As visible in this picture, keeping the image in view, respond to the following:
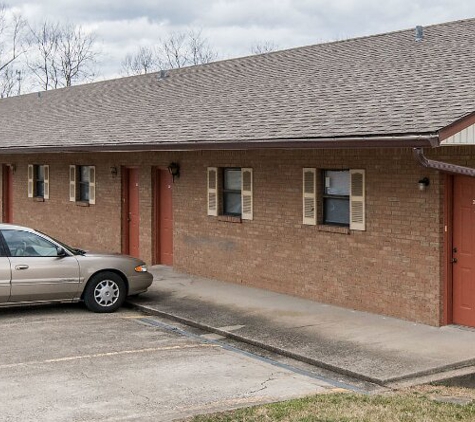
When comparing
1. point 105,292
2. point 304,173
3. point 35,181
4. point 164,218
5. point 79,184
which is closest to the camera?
point 105,292

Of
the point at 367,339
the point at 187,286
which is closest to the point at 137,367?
the point at 367,339

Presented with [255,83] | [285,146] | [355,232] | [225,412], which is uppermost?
[255,83]

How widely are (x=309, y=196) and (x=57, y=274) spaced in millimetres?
4249

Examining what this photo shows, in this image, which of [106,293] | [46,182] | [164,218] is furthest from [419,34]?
[46,182]

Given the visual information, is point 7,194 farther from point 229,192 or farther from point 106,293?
point 106,293

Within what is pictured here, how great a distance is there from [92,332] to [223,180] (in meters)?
5.17

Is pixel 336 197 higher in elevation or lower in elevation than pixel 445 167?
lower

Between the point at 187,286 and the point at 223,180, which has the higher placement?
the point at 223,180

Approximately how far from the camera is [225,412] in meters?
7.48

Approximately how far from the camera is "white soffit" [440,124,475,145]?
10.1m

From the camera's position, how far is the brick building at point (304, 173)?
11234 millimetres

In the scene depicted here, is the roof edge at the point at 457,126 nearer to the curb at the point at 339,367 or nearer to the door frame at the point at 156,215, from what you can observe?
the curb at the point at 339,367

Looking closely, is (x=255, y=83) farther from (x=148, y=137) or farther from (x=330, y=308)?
(x=330, y=308)

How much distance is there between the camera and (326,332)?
11.0 meters
